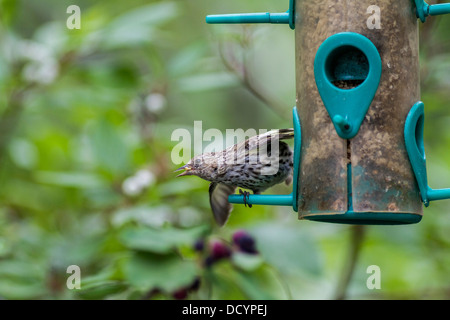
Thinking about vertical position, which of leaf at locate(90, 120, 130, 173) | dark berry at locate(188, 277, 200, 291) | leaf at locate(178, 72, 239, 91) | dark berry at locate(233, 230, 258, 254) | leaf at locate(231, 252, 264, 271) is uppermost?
leaf at locate(178, 72, 239, 91)

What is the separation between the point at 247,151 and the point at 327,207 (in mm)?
871

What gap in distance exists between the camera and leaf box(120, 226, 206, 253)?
5043 mm

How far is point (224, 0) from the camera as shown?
37.7 feet

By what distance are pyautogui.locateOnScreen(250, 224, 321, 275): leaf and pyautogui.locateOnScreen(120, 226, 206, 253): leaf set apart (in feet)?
2.22

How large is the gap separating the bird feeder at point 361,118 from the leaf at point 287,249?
0.90 meters

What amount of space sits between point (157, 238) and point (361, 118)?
1634mm

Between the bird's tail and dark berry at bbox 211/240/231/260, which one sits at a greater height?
the bird's tail

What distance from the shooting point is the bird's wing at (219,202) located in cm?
538

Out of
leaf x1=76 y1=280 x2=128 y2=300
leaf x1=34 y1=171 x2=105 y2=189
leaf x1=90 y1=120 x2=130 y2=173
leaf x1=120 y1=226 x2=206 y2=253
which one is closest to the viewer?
leaf x1=76 y1=280 x2=128 y2=300

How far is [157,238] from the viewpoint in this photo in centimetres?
512

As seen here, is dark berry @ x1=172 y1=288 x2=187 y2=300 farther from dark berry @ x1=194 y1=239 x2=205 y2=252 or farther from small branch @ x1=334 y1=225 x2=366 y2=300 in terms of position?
small branch @ x1=334 y1=225 x2=366 y2=300

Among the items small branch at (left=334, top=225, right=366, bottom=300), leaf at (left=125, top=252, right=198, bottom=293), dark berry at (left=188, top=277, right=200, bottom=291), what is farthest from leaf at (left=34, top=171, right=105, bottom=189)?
small branch at (left=334, top=225, right=366, bottom=300)

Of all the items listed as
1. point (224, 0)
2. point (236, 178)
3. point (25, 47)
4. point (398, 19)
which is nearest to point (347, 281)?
point (236, 178)
